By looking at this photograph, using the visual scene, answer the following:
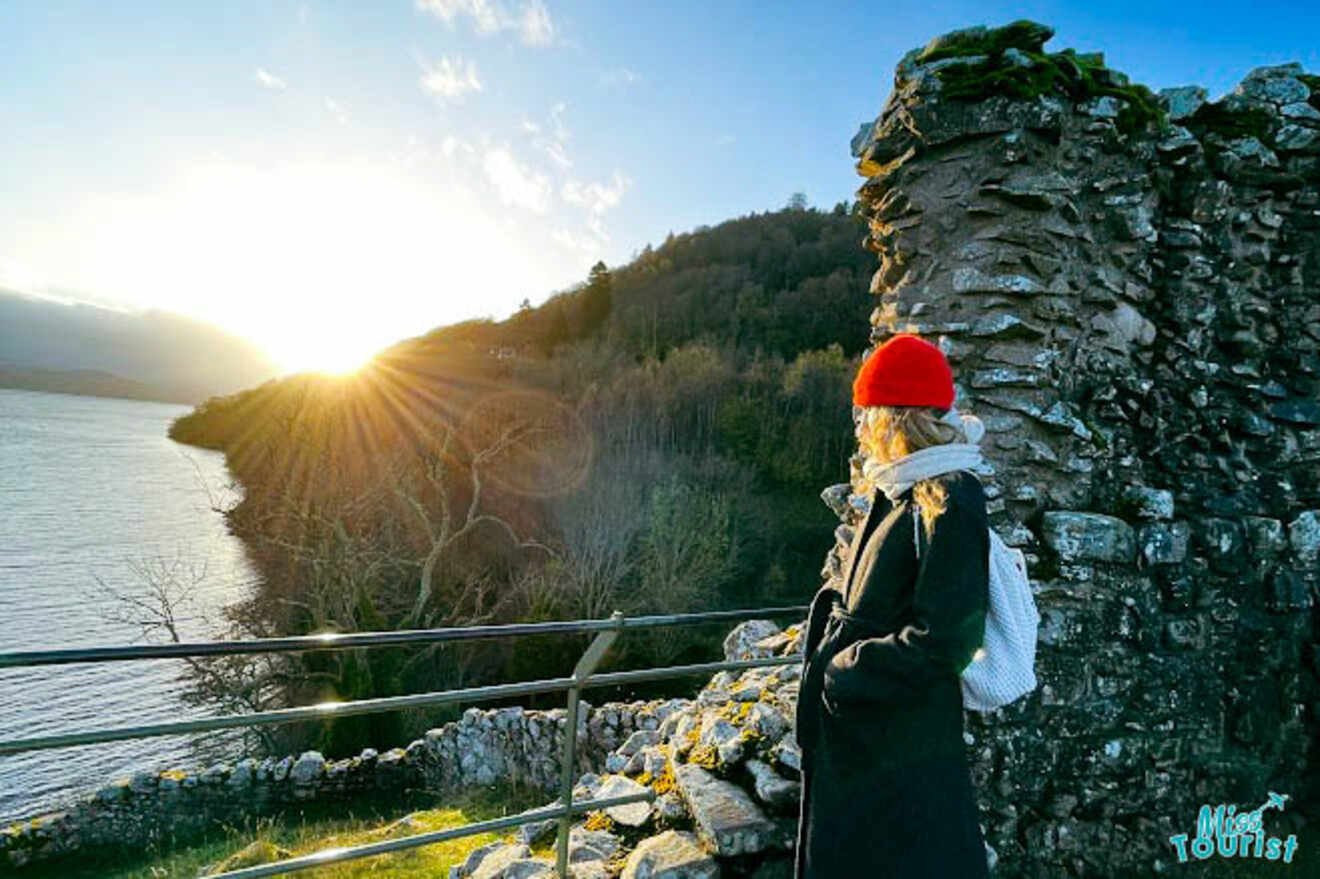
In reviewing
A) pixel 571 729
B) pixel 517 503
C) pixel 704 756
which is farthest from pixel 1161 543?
pixel 517 503

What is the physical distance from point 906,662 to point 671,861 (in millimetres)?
1609

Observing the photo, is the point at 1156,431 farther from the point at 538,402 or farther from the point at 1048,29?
the point at 538,402

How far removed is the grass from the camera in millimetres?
5137

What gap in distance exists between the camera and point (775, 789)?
109 inches

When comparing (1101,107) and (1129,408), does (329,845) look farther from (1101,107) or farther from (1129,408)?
(1101,107)

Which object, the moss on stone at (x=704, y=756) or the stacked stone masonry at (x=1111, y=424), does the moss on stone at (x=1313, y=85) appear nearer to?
the stacked stone masonry at (x=1111, y=424)

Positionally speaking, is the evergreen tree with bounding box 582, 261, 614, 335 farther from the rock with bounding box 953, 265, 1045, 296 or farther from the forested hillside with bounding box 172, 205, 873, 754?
the rock with bounding box 953, 265, 1045, 296

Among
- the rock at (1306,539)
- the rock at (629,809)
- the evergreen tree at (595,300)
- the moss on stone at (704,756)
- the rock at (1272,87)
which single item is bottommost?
the rock at (629,809)

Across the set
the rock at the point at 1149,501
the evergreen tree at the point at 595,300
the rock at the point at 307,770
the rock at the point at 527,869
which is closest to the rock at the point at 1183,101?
the rock at the point at 1149,501

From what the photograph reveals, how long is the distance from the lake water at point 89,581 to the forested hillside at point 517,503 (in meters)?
2.11

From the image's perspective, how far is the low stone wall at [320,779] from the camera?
8961 millimetres

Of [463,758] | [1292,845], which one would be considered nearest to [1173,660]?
[1292,845]

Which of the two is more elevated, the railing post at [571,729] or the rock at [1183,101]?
the rock at [1183,101]

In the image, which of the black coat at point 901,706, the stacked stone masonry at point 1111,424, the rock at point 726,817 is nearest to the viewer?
the black coat at point 901,706
